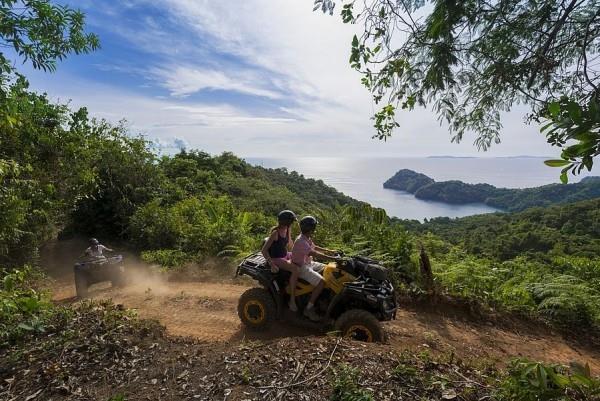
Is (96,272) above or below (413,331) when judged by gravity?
above

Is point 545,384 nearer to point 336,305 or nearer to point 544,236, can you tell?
point 336,305

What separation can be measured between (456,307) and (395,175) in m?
A: 53.7

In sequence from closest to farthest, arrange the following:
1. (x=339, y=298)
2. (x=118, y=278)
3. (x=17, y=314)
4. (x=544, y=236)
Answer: (x=17, y=314) → (x=339, y=298) → (x=118, y=278) → (x=544, y=236)

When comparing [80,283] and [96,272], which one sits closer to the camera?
[80,283]

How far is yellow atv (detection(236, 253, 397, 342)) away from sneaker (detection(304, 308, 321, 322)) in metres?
0.08

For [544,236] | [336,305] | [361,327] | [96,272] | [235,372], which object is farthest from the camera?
[544,236]

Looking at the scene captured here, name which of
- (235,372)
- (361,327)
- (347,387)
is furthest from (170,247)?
(347,387)

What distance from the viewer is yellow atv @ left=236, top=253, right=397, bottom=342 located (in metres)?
4.86

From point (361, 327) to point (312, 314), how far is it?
841mm

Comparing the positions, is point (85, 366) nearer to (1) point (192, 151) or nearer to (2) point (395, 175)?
(1) point (192, 151)

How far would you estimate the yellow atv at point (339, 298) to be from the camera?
15.9 feet

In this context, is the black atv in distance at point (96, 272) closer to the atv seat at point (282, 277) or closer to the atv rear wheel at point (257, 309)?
the atv rear wheel at point (257, 309)

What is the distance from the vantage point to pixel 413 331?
6.11 meters

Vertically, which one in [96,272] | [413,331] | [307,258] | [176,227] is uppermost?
[176,227]
